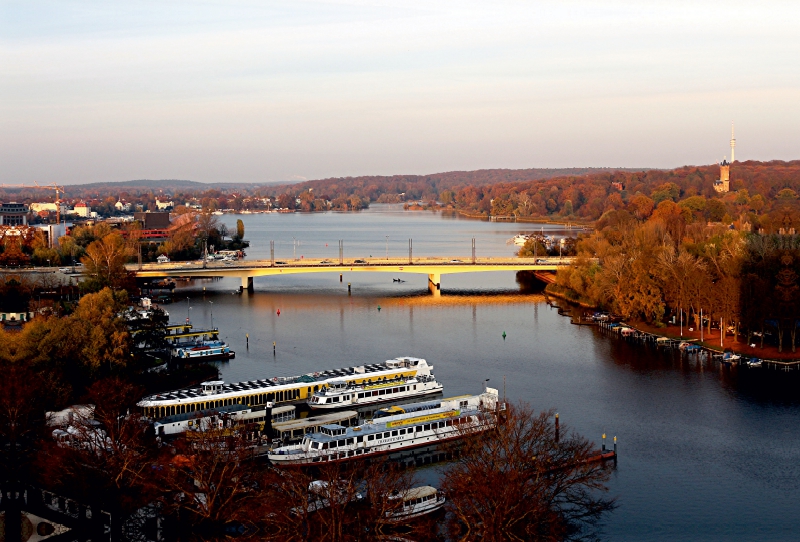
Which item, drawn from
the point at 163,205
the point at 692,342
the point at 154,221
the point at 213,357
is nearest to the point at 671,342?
the point at 692,342

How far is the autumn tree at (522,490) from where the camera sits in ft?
31.5

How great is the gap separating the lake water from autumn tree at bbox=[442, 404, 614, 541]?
439 millimetres

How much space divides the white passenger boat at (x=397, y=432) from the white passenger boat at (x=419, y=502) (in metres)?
1.84

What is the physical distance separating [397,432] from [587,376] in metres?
5.96

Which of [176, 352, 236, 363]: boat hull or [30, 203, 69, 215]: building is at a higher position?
[30, 203, 69, 215]: building

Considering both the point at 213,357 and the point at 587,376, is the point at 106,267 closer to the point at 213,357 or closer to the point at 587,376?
the point at 213,357

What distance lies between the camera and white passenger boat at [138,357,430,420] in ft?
51.3

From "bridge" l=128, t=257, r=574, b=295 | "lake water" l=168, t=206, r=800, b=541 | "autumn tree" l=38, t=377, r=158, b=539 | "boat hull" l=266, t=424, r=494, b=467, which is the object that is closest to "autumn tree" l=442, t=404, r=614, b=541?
"lake water" l=168, t=206, r=800, b=541

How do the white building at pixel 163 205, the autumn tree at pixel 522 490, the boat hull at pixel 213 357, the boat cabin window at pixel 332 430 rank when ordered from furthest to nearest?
the white building at pixel 163 205
the boat hull at pixel 213 357
the boat cabin window at pixel 332 430
the autumn tree at pixel 522 490

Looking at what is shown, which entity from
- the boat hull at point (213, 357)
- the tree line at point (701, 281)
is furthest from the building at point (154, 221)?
the boat hull at point (213, 357)

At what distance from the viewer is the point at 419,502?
11242 mm

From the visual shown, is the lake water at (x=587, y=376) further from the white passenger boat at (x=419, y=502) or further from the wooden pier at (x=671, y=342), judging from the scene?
the white passenger boat at (x=419, y=502)

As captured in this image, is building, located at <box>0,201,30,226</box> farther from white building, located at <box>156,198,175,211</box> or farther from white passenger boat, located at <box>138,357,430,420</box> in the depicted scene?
white passenger boat, located at <box>138,357,430,420</box>

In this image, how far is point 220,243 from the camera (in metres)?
48.5
